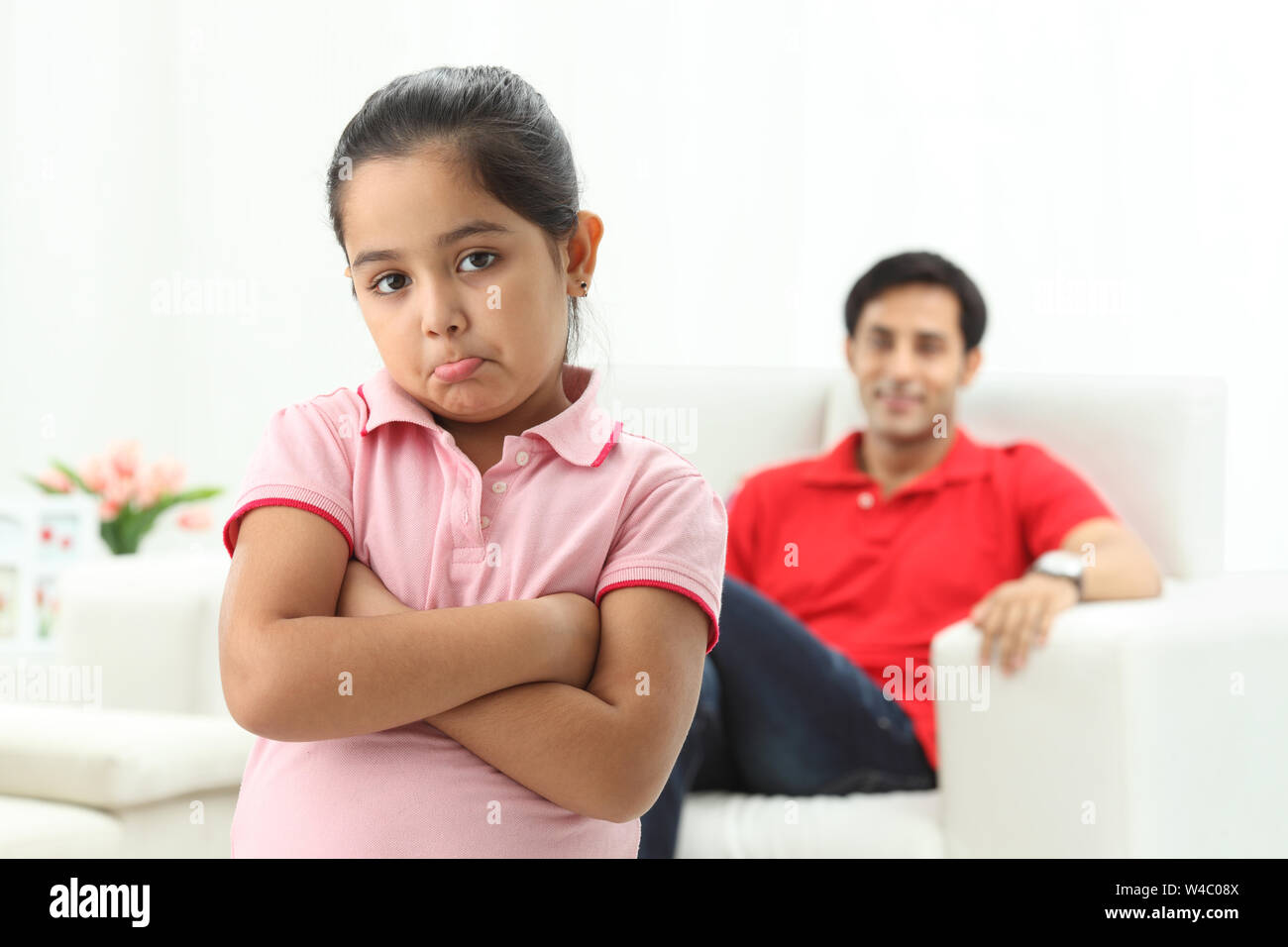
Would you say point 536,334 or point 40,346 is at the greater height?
point 40,346

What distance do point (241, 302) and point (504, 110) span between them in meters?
2.74

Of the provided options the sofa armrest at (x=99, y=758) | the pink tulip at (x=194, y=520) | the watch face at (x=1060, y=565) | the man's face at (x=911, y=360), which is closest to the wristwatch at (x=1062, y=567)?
the watch face at (x=1060, y=565)

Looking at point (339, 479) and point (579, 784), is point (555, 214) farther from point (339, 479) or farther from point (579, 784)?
point (579, 784)

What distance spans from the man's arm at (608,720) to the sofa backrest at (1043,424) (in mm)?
1144

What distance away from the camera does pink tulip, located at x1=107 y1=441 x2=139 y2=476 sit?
248 centimetres

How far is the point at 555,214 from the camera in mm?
681

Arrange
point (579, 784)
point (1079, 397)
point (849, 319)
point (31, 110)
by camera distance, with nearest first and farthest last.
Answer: point (579, 784) → point (1079, 397) → point (849, 319) → point (31, 110)

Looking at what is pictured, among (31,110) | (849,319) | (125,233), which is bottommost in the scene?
(849,319)

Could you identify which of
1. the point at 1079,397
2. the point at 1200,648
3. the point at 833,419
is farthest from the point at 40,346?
the point at 1200,648

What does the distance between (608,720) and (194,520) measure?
2126 mm

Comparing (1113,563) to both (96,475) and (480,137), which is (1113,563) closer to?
(480,137)

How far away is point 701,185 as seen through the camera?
9.85 ft

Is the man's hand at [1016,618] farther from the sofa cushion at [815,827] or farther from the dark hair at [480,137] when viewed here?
the dark hair at [480,137]

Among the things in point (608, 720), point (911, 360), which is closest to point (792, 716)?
point (911, 360)
